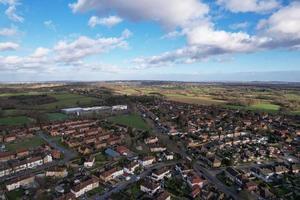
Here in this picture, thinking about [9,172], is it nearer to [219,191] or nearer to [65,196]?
[65,196]

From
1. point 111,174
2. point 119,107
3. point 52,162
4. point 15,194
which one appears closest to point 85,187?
point 111,174

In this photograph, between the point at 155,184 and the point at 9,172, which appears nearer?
the point at 155,184

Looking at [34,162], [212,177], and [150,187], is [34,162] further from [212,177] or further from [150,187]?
[212,177]

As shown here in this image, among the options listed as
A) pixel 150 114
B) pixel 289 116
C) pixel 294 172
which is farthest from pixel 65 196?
pixel 289 116

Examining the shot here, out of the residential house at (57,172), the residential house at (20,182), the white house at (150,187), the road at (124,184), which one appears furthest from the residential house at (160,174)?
the residential house at (20,182)

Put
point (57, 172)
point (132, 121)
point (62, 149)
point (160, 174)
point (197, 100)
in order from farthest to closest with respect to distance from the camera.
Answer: point (197, 100) → point (132, 121) → point (62, 149) → point (57, 172) → point (160, 174)
